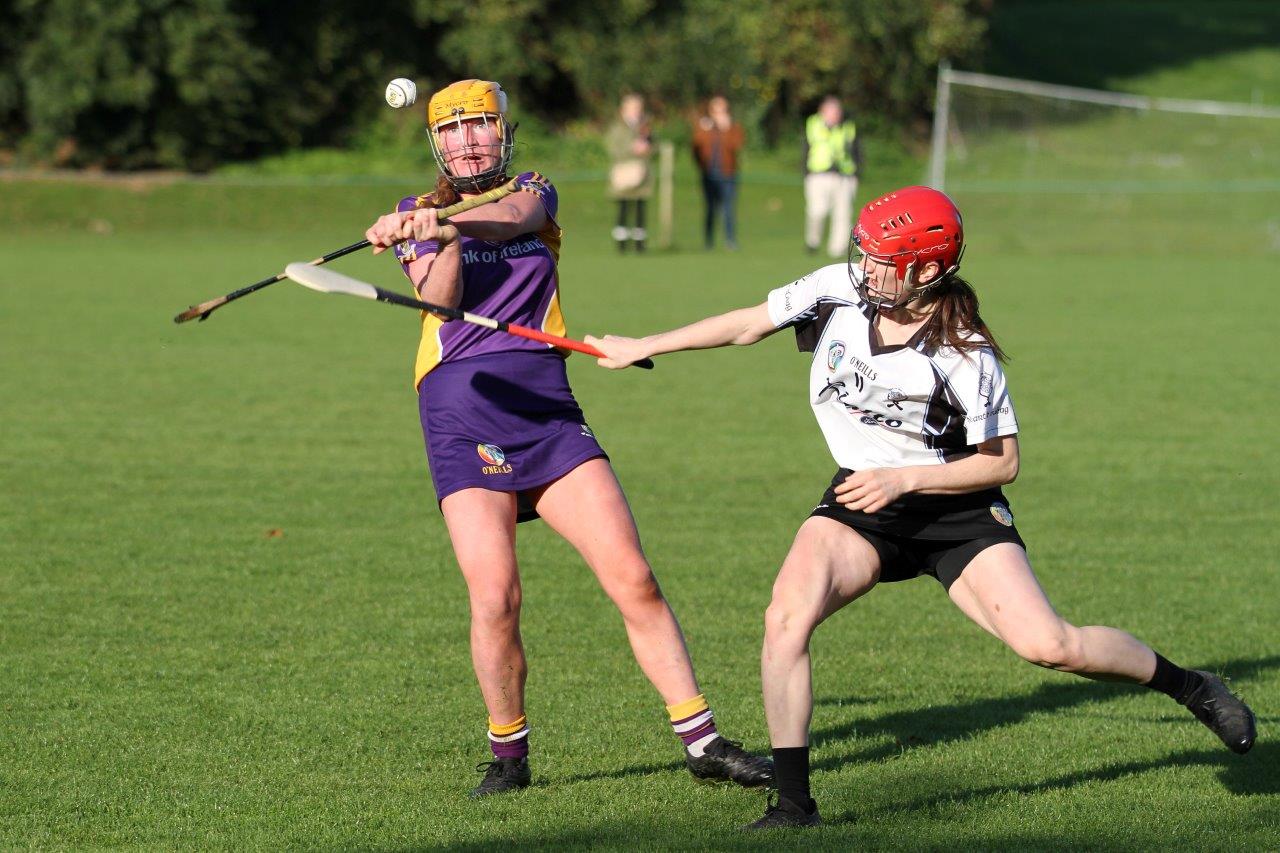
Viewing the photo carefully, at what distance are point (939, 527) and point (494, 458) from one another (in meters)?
1.33

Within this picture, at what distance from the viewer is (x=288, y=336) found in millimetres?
16375

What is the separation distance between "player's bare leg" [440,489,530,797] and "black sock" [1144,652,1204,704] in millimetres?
1867

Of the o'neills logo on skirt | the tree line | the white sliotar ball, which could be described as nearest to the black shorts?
the o'neills logo on skirt

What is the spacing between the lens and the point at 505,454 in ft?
16.6

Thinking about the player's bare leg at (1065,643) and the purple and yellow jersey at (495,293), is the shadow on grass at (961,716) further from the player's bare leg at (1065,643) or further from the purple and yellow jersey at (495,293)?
the purple and yellow jersey at (495,293)

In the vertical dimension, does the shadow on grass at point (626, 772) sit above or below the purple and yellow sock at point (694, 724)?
below

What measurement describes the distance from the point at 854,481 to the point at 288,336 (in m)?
12.5

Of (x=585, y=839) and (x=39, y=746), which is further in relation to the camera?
(x=39, y=746)

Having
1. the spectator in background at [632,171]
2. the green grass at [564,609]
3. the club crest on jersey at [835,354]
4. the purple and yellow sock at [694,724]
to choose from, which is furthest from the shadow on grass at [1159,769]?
the spectator in background at [632,171]

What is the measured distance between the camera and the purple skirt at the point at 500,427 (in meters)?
5.04

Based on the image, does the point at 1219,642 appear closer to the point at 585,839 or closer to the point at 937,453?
the point at 937,453

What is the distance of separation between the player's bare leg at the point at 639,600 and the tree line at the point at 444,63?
30.5 m

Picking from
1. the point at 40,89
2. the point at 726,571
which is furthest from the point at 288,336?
the point at 40,89

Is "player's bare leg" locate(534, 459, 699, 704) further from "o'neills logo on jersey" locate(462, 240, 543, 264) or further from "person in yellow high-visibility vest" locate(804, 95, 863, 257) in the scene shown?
"person in yellow high-visibility vest" locate(804, 95, 863, 257)
